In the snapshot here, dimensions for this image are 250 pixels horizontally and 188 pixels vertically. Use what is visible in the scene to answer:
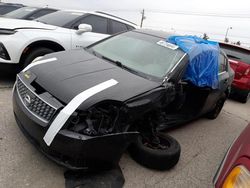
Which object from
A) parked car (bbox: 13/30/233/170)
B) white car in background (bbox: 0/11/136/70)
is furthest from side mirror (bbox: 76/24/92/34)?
parked car (bbox: 13/30/233/170)

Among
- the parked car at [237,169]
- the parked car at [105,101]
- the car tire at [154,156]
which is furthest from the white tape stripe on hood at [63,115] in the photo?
the parked car at [237,169]

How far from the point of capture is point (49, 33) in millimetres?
5117

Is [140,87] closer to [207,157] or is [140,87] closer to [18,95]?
[18,95]

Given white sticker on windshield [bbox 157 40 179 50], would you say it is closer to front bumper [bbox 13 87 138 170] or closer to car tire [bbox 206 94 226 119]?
front bumper [bbox 13 87 138 170]

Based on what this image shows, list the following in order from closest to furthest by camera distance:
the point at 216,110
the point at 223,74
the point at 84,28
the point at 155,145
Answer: the point at 155,145
the point at 223,74
the point at 84,28
the point at 216,110

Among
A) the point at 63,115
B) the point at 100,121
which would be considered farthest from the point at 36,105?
the point at 100,121

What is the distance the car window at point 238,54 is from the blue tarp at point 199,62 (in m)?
3.54

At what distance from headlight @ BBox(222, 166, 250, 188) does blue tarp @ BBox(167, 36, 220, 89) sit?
7.34ft

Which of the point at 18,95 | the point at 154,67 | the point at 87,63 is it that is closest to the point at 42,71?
the point at 18,95

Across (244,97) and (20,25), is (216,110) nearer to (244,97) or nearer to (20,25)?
(244,97)

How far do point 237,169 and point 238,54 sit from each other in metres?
6.60

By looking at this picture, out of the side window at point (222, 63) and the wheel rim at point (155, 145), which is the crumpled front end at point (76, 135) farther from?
the side window at point (222, 63)

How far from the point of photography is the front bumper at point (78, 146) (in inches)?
93.8

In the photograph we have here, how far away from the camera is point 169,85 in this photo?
10.6 ft
